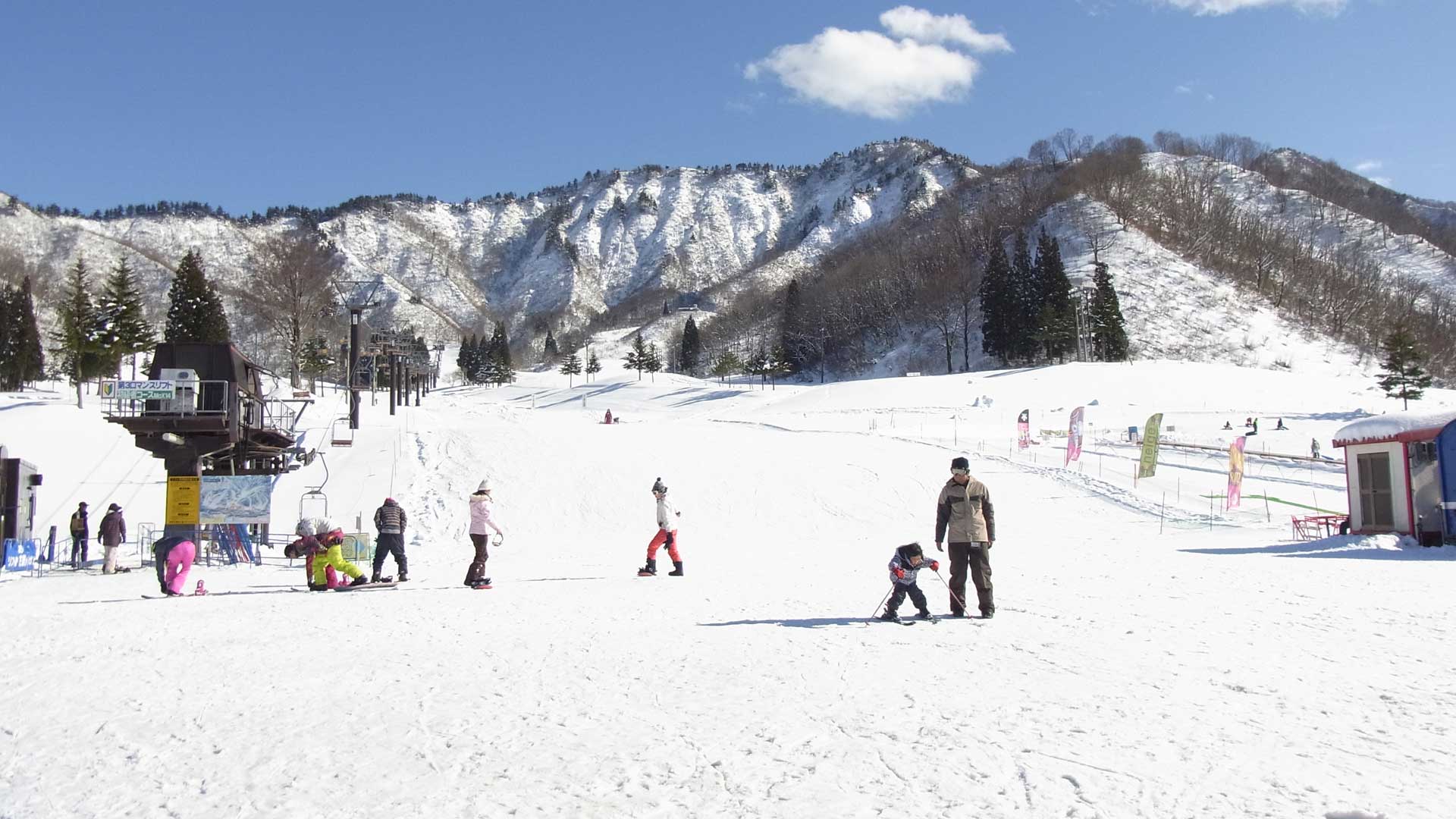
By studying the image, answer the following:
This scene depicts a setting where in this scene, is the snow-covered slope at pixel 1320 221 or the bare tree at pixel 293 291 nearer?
the bare tree at pixel 293 291

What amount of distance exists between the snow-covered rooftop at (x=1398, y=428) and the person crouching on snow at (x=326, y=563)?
58.9 feet

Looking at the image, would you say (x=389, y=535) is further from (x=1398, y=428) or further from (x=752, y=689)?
(x=1398, y=428)

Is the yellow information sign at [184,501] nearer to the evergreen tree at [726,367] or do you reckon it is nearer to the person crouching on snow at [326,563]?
the person crouching on snow at [326,563]

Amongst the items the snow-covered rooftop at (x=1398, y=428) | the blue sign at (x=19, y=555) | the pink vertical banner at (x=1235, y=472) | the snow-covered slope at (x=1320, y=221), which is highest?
the snow-covered slope at (x=1320, y=221)

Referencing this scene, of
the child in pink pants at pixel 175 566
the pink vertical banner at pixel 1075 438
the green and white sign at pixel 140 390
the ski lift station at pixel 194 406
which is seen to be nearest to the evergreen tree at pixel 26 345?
the ski lift station at pixel 194 406

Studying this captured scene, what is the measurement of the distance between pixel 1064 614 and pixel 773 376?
105370 mm

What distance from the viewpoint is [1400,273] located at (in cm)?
13912

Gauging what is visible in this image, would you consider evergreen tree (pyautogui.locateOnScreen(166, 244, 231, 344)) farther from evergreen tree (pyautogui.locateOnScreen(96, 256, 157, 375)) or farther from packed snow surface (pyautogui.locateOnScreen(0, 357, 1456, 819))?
packed snow surface (pyautogui.locateOnScreen(0, 357, 1456, 819))

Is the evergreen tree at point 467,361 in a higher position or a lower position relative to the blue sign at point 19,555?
higher

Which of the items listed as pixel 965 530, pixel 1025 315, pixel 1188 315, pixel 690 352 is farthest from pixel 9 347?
pixel 1188 315

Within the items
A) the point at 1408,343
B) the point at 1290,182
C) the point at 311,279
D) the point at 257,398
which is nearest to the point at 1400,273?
the point at 1290,182

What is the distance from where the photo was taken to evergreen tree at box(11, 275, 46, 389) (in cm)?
7150

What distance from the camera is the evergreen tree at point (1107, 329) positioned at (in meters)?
91.8

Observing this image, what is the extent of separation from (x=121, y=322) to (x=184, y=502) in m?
51.0
